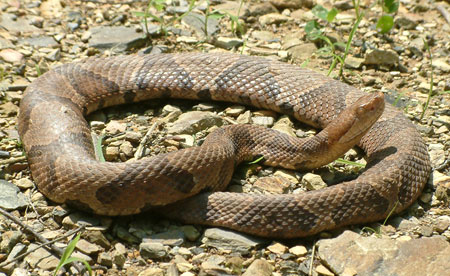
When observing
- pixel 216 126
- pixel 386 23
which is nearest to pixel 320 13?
pixel 386 23

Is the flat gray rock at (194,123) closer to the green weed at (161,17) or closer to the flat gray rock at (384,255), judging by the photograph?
the green weed at (161,17)

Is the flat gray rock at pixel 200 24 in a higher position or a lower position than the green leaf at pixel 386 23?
lower

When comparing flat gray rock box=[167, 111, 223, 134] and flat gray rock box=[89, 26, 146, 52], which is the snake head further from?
flat gray rock box=[89, 26, 146, 52]

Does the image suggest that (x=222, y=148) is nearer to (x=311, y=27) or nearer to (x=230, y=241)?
(x=230, y=241)

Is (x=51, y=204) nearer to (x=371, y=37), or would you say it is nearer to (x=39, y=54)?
(x=39, y=54)

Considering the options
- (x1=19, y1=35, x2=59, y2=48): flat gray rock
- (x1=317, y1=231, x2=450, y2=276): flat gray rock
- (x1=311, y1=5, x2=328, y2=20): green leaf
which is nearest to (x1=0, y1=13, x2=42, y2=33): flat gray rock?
(x1=19, y1=35, x2=59, y2=48): flat gray rock

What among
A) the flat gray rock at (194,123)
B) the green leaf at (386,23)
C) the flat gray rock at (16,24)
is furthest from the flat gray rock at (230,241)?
the flat gray rock at (16,24)
